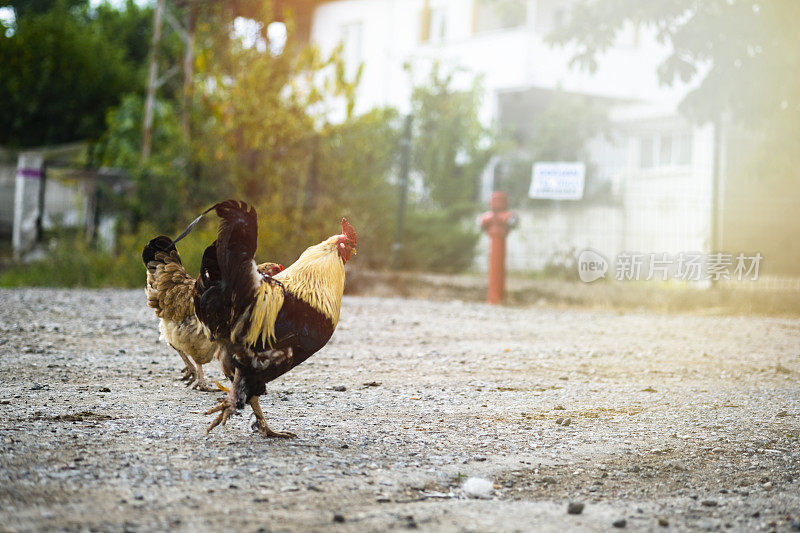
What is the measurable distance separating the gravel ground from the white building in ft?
21.3

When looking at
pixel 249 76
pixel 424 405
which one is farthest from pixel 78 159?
pixel 424 405

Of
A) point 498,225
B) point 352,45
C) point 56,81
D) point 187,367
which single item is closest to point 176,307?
point 187,367

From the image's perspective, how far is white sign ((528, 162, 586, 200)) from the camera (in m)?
12.9

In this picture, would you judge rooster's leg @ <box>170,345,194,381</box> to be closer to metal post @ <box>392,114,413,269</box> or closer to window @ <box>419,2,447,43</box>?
metal post @ <box>392,114,413,269</box>

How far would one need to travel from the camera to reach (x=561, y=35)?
1303 centimetres

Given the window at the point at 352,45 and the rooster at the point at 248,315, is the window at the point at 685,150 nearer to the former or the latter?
the window at the point at 352,45

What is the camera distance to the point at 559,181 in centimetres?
1309

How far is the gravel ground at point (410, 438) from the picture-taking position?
3.38 m

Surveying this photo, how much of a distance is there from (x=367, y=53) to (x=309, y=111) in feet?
36.1

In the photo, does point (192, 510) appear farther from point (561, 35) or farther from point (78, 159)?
point (78, 159)

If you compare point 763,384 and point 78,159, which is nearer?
→ point 763,384

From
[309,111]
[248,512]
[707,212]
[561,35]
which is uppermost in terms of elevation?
[561,35]

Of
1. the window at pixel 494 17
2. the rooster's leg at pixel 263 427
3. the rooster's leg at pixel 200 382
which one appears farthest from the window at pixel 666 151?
the rooster's leg at pixel 263 427

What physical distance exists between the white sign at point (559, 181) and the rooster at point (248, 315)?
885 centimetres
